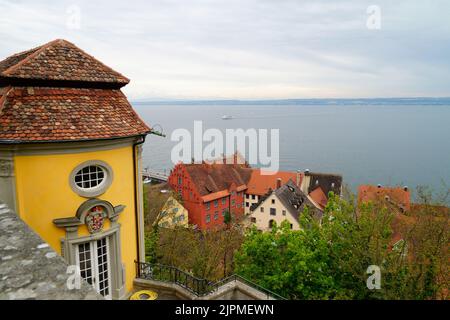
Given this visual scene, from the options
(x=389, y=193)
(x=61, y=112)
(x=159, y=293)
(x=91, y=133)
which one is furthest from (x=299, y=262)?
(x=389, y=193)

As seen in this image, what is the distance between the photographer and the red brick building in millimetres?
46938

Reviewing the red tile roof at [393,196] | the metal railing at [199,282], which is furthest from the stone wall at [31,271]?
the red tile roof at [393,196]

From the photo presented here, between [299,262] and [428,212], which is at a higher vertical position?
[428,212]

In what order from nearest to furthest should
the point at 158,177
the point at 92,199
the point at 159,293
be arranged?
the point at 92,199
the point at 159,293
the point at 158,177

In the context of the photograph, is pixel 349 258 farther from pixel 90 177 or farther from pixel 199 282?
pixel 90 177

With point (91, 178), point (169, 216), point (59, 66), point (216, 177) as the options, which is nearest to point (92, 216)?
point (91, 178)

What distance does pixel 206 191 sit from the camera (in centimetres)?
4794

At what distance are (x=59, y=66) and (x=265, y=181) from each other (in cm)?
4618

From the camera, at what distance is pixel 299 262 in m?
15.2

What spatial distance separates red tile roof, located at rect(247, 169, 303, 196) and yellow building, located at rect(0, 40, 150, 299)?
42.9 m

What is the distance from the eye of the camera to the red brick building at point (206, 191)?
154 feet

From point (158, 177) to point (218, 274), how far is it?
2138 inches

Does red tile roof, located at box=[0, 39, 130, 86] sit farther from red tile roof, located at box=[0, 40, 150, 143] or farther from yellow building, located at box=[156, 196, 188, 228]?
yellow building, located at box=[156, 196, 188, 228]

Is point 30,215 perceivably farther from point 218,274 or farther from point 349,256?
point 218,274
